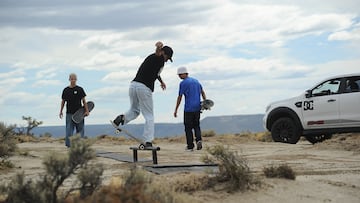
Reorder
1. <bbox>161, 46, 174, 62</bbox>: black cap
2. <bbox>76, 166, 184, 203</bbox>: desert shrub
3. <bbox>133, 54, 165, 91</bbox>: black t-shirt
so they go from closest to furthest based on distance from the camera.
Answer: <bbox>76, 166, 184, 203</bbox>: desert shrub → <bbox>133, 54, 165, 91</bbox>: black t-shirt → <bbox>161, 46, 174, 62</bbox>: black cap

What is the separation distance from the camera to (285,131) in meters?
17.7

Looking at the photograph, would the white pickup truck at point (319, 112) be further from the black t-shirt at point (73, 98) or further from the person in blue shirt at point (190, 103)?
the black t-shirt at point (73, 98)

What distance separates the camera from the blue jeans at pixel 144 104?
10836mm

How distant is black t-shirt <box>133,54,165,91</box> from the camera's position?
1102 cm

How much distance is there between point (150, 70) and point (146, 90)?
1.27ft

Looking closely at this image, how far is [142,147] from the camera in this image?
10609 mm

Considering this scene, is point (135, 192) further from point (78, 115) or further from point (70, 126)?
point (70, 126)

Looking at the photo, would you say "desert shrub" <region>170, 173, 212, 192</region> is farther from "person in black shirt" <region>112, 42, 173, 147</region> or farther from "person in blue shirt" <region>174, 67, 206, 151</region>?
"person in blue shirt" <region>174, 67, 206, 151</region>

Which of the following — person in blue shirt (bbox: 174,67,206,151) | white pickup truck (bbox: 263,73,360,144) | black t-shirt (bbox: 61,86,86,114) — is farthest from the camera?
white pickup truck (bbox: 263,73,360,144)

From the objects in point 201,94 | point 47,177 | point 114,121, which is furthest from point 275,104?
point 47,177

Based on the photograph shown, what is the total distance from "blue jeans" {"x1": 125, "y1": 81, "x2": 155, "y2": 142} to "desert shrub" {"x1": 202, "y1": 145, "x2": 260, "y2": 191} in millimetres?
3345

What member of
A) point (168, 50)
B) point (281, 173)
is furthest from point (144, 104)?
point (281, 173)

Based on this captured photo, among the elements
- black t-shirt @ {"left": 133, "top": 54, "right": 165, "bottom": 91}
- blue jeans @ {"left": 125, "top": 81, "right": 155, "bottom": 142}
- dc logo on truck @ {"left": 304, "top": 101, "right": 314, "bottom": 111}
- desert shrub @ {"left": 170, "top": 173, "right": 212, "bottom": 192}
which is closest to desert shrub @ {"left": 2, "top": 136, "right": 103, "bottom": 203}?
desert shrub @ {"left": 170, "top": 173, "right": 212, "bottom": 192}

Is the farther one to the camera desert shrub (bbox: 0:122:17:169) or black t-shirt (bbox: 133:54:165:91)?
black t-shirt (bbox: 133:54:165:91)
